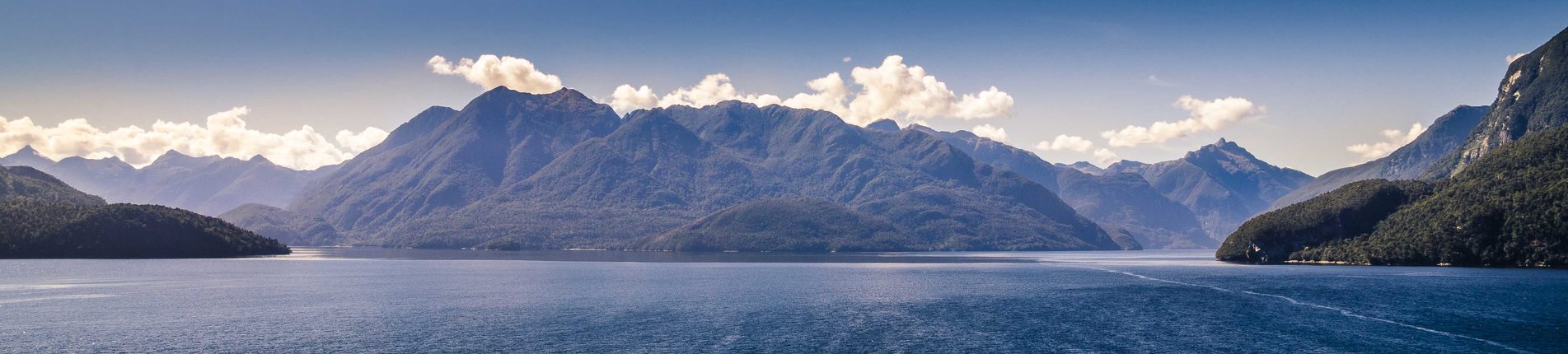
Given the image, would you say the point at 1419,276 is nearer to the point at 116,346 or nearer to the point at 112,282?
the point at 116,346

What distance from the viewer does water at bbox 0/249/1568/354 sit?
91.3 meters

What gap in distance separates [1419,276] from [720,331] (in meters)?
165

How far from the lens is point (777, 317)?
381ft

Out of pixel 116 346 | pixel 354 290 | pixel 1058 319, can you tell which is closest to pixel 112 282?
pixel 354 290

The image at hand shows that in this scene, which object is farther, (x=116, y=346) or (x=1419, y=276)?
(x=1419, y=276)

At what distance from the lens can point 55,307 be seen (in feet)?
399

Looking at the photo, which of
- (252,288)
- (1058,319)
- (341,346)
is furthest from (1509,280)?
(252,288)

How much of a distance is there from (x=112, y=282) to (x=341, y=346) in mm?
117360

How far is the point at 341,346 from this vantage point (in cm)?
8888

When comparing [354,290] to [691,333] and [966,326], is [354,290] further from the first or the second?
[966,326]

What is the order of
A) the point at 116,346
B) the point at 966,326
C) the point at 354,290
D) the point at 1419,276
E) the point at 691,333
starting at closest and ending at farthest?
1. the point at 116,346
2. the point at 691,333
3. the point at 966,326
4. the point at 354,290
5. the point at 1419,276

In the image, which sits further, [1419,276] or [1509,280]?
[1419,276]

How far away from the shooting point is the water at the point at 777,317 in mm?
91312

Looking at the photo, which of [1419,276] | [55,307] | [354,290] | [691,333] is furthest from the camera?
[1419,276]
